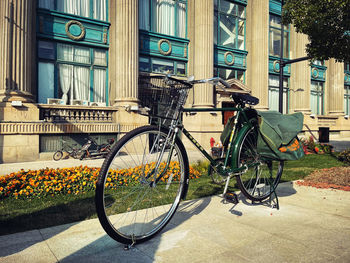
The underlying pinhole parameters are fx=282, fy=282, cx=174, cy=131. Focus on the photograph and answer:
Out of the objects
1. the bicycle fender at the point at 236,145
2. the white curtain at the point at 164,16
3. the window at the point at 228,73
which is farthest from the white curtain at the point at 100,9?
the bicycle fender at the point at 236,145

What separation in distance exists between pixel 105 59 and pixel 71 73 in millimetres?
2020

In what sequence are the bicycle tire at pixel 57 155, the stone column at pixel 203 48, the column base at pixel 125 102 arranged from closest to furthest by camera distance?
the bicycle tire at pixel 57 155
the column base at pixel 125 102
the stone column at pixel 203 48

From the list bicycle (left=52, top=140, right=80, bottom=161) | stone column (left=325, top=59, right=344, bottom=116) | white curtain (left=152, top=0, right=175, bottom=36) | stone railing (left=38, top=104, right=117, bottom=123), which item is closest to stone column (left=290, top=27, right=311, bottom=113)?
stone column (left=325, top=59, right=344, bottom=116)

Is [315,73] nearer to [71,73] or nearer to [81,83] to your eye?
[81,83]

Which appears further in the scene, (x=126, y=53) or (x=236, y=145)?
(x=126, y=53)

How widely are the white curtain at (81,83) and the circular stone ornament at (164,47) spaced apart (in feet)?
15.1

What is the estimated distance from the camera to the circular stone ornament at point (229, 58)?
20.1 m

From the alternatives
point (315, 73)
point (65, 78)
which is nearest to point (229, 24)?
point (315, 73)

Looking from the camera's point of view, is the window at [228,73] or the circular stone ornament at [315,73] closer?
the window at [228,73]

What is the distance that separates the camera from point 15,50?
38.5 feet

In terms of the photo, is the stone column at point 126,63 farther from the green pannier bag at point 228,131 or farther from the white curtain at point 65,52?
the green pannier bag at point 228,131

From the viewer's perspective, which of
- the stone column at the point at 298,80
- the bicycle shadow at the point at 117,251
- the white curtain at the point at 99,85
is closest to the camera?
the bicycle shadow at the point at 117,251

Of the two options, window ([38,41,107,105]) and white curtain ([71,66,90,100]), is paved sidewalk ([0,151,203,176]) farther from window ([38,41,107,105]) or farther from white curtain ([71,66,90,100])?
white curtain ([71,66,90,100])

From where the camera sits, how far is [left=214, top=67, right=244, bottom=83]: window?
1987cm
